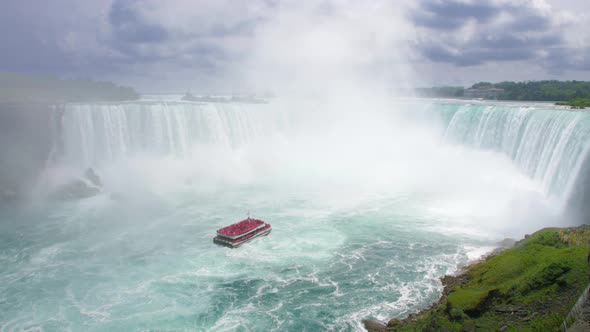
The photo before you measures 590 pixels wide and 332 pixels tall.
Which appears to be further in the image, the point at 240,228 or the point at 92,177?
the point at 92,177

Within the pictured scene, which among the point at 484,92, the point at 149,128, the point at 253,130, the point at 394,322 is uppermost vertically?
Result: the point at 484,92

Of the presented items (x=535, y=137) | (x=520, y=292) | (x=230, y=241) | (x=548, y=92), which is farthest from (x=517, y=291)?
(x=548, y=92)

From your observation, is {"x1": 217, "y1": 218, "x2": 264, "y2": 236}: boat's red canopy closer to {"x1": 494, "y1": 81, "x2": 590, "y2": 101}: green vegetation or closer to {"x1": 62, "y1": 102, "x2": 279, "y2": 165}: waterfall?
{"x1": 62, "y1": 102, "x2": 279, "y2": 165}: waterfall

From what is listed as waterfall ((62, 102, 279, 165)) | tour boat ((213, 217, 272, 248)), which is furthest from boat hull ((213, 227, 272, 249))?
waterfall ((62, 102, 279, 165))

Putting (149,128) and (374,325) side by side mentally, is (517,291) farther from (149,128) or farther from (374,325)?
(149,128)

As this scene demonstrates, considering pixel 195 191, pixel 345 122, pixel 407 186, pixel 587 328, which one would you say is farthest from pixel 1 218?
pixel 345 122

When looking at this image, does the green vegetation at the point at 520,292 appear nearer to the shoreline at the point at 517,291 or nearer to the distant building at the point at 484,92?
the shoreline at the point at 517,291

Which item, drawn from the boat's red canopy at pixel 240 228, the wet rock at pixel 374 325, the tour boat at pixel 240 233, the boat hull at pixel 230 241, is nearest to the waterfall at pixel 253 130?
the wet rock at pixel 374 325
